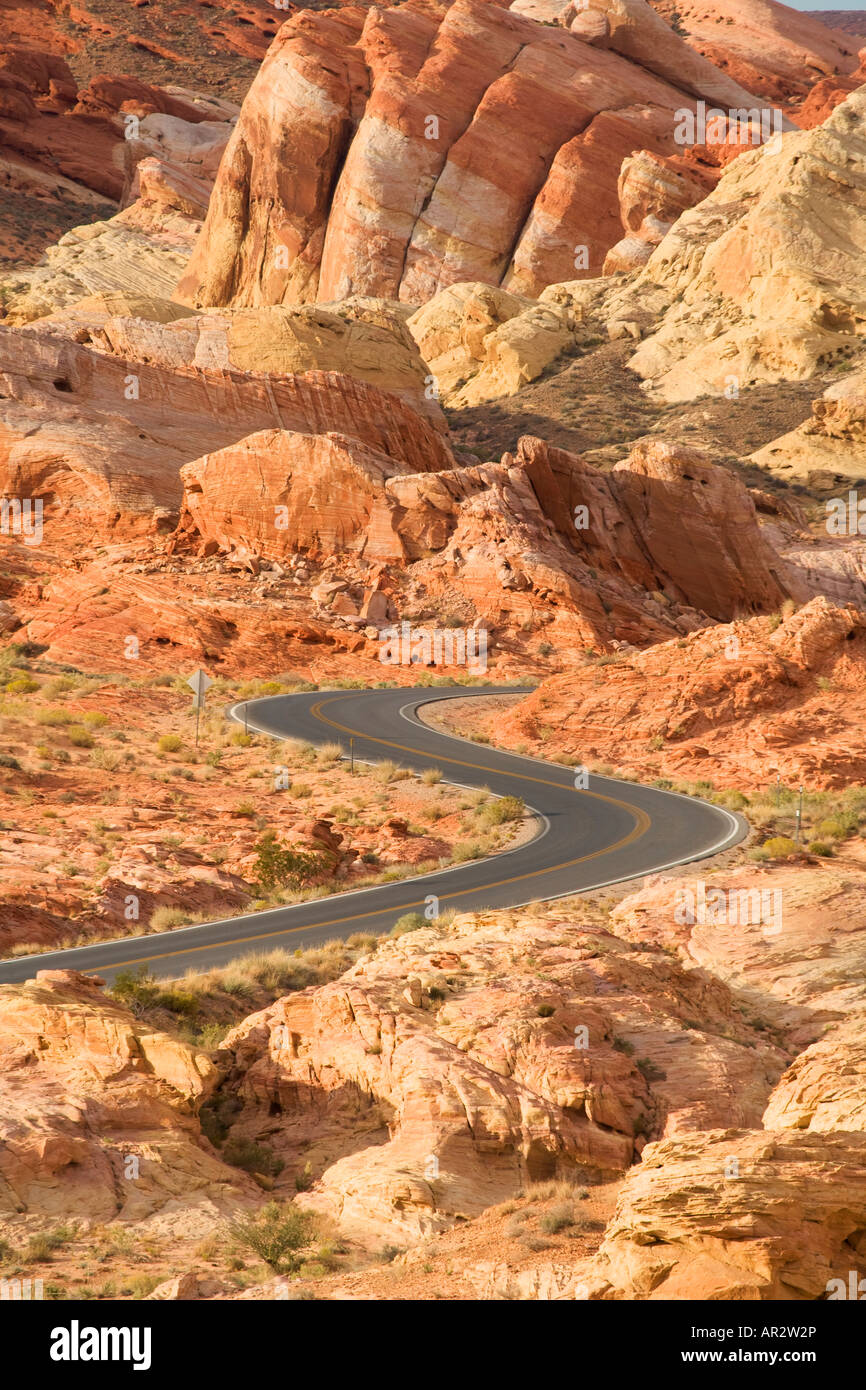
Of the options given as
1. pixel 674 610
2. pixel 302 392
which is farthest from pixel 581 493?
pixel 302 392

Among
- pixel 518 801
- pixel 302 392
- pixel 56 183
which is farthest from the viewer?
pixel 56 183

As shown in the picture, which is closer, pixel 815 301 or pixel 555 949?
pixel 555 949

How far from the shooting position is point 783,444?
233 feet

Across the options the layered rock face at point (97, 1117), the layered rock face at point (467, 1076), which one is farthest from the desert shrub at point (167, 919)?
the layered rock face at point (97, 1117)

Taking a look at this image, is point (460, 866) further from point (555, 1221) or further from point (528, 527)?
point (528, 527)

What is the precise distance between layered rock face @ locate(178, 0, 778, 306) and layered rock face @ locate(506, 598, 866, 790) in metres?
64.3

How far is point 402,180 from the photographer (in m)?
96.4

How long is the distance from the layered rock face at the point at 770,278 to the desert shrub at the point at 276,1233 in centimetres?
7247

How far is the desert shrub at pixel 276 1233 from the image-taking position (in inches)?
470

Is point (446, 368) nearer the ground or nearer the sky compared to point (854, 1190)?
nearer the sky

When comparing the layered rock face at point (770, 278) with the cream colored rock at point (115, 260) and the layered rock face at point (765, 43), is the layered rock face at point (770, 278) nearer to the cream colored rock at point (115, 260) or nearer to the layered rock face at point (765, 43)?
the cream colored rock at point (115, 260)

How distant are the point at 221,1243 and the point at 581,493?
47.3 meters

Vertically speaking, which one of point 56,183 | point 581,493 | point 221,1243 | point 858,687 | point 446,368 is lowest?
point 221,1243
